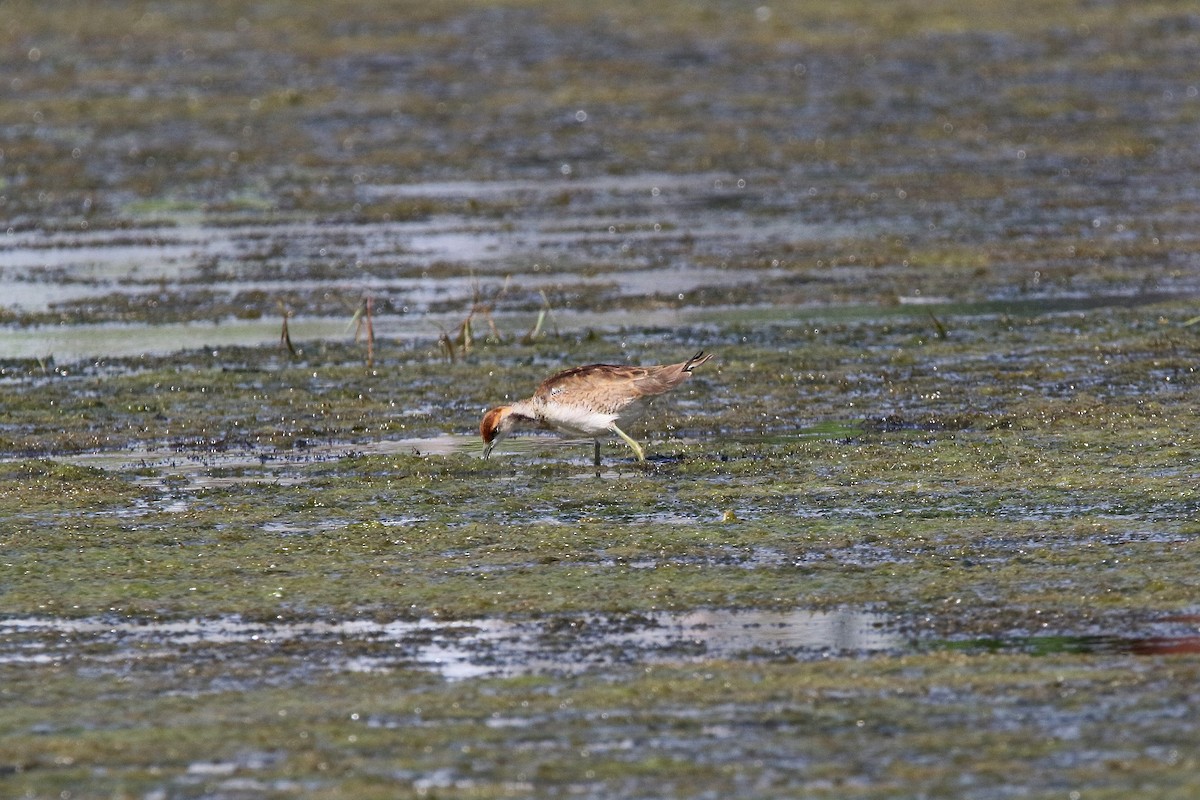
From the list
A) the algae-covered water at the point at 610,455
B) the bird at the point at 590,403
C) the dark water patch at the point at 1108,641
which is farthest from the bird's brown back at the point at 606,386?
the dark water patch at the point at 1108,641

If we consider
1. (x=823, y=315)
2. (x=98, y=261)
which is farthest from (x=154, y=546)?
(x=98, y=261)

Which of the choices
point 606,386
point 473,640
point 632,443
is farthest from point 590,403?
point 473,640

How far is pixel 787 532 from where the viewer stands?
8.78m

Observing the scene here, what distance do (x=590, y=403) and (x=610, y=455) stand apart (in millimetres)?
635

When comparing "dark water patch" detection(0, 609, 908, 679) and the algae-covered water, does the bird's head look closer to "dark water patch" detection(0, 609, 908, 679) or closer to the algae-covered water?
the algae-covered water

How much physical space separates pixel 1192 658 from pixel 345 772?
9.40 feet

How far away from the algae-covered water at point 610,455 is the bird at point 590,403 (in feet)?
0.67

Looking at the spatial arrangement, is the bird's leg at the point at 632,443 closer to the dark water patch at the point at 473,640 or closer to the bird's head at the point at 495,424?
the bird's head at the point at 495,424

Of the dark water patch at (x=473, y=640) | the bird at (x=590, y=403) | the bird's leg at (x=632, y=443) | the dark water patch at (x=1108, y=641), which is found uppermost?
the bird at (x=590, y=403)

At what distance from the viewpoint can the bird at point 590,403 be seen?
400 inches

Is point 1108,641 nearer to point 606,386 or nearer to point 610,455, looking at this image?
point 606,386

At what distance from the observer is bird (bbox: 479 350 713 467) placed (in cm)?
1017

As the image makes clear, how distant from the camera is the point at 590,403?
10.2 metres

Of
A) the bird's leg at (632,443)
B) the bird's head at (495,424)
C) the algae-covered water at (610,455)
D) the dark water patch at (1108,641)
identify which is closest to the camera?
the algae-covered water at (610,455)
